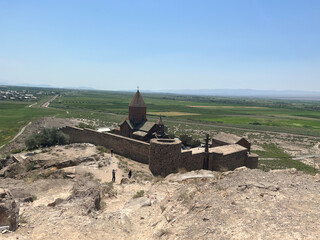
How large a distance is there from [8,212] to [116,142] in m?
13.6

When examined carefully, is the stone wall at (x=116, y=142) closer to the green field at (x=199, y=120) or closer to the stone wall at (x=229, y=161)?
the stone wall at (x=229, y=161)

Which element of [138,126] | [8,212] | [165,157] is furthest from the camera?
[138,126]

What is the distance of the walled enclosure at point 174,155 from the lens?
13.8m

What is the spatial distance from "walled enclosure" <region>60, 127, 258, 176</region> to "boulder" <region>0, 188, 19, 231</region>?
29.0 ft

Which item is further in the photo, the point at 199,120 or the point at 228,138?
the point at 199,120

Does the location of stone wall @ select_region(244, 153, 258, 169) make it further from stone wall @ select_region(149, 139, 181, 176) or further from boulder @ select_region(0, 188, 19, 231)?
boulder @ select_region(0, 188, 19, 231)

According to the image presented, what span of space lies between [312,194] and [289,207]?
4.68 ft

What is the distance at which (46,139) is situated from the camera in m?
22.5

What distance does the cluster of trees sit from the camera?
21.8 meters

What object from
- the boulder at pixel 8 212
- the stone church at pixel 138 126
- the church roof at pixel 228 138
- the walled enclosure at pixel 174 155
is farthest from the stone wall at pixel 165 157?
the boulder at pixel 8 212

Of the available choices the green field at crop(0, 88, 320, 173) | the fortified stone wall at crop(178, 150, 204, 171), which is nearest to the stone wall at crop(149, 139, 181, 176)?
the fortified stone wall at crop(178, 150, 204, 171)

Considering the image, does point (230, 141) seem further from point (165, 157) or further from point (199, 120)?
point (199, 120)

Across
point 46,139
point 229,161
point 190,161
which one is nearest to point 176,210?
point 190,161

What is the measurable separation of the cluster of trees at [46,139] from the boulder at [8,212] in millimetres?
17914
